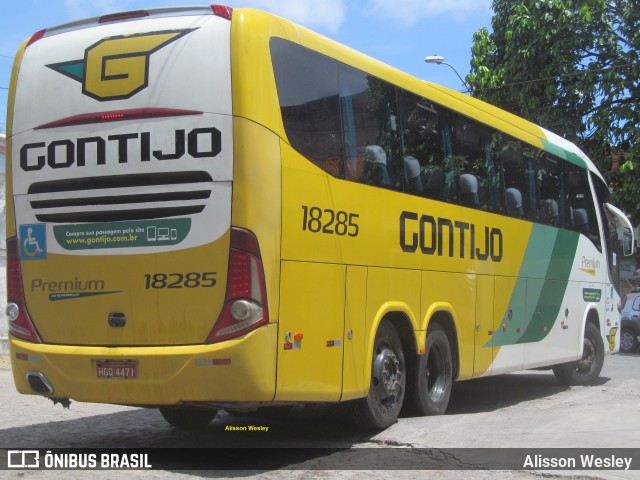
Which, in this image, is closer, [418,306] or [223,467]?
[223,467]

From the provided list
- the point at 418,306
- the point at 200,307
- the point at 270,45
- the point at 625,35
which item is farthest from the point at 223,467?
the point at 625,35

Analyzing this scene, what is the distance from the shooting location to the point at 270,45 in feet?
21.5

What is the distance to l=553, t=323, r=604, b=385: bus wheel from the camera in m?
13.4

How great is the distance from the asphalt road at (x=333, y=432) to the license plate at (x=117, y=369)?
0.76 m

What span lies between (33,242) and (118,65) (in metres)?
1.65

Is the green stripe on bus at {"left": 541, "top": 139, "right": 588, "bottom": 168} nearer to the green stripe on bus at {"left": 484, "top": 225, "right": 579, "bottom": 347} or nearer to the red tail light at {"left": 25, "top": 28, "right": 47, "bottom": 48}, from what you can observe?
the green stripe on bus at {"left": 484, "top": 225, "right": 579, "bottom": 347}

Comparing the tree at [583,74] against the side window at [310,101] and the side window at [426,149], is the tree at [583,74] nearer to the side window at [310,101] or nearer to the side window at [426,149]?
the side window at [426,149]

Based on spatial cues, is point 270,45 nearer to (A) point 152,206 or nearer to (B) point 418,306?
(A) point 152,206

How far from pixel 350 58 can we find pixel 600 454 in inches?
165

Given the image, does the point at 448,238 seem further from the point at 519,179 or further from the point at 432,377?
the point at 519,179

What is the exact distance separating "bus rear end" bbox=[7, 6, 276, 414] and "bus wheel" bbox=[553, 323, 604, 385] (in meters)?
8.47

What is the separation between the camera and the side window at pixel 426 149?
27.8 ft

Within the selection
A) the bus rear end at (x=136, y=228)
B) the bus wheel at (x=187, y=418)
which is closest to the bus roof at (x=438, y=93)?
the bus rear end at (x=136, y=228)

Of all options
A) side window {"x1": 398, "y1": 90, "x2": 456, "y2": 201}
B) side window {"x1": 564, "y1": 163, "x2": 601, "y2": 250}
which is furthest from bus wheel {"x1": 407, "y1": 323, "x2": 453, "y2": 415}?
side window {"x1": 564, "y1": 163, "x2": 601, "y2": 250}
